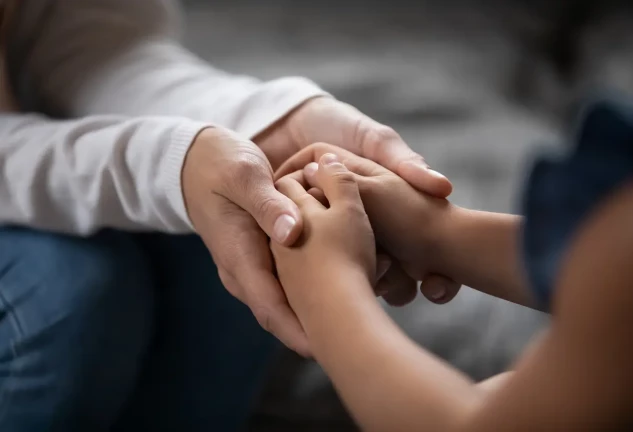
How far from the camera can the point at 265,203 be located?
54 cm

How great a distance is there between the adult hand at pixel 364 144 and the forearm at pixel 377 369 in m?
0.15

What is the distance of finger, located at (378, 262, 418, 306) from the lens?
61 cm

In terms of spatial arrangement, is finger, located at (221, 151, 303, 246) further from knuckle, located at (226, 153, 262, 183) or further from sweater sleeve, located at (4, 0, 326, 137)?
sweater sleeve, located at (4, 0, 326, 137)

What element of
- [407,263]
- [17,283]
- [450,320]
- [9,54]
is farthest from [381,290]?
[9,54]

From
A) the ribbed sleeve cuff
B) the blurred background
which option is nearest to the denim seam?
the ribbed sleeve cuff

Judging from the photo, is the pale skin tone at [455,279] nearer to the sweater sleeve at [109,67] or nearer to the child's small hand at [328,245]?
the child's small hand at [328,245]

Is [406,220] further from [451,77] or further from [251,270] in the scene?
[451,77]

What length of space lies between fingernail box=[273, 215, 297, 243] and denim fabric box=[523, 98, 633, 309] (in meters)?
0.25

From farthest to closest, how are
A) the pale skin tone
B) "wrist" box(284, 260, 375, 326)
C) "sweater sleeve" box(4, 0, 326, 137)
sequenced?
"sweater sleeve" box(4, 0, 326, 137) < "wrist" box(284, 260, 375, 326) < the pale skin tone

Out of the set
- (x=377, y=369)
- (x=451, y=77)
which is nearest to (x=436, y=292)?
(x=377, y=369)

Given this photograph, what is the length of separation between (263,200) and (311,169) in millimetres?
81

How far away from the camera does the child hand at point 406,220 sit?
569 millimetres

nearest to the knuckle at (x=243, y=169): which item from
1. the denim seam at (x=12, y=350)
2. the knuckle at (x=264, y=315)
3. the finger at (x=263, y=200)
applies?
the finger at (x=263, y=200)

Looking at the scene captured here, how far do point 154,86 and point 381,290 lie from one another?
33 centimetres
